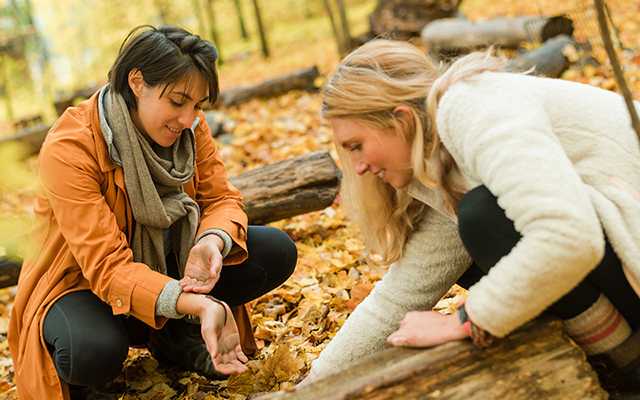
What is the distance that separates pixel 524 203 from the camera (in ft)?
4.80

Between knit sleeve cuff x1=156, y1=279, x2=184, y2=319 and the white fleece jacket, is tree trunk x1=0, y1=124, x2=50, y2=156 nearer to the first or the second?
knit sleeve cuff x1=156, y1=279, x2=184, y2=319

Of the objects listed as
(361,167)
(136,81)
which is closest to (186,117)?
(136,81)

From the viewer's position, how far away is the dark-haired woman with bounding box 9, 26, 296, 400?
2141 mm

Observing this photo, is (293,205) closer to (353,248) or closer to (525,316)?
(353,248)

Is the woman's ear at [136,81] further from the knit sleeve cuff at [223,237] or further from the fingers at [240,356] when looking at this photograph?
the fingers at [240,356]

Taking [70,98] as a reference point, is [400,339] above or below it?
above

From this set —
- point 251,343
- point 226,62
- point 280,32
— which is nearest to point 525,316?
point 251,343

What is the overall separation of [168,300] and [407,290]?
2.47ft

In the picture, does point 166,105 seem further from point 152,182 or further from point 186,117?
point 152,182

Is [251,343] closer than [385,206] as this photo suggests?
No

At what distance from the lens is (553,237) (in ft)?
4.71

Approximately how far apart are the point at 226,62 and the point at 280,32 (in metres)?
3.91

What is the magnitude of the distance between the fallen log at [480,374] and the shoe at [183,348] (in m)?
0.98

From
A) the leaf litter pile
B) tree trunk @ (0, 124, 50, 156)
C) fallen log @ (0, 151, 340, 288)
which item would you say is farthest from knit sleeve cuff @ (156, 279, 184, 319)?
tree trunk @ (0, 124, 50, 156)
